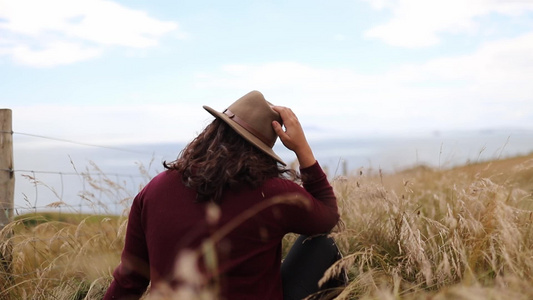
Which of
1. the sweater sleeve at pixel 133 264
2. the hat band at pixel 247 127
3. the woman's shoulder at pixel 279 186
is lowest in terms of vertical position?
the sweater sleeve at pixel 133 264

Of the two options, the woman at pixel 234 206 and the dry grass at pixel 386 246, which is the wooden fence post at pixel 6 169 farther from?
the woman at pixel 234 206

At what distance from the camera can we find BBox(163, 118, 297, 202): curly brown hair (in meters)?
2.21

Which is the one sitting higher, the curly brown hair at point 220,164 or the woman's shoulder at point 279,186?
the curly brown hair at point 220,164

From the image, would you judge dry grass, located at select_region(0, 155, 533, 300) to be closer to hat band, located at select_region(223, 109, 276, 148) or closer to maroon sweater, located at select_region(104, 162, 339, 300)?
maroon sweater, located at select_region(104, 162, 339, 300)

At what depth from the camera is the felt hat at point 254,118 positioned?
7.77 ft

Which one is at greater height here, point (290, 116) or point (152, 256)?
point (290, 116)

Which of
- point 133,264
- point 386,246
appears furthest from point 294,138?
point 386,246

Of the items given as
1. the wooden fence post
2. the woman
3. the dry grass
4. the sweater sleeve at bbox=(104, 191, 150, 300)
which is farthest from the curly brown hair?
the wooden fence post

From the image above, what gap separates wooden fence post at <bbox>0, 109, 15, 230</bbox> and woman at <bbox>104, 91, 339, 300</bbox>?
1.79 m

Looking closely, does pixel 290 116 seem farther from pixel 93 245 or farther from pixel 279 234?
pixel 93 245

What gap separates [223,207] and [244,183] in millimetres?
122

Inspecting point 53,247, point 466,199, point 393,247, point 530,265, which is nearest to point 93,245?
point 53,247

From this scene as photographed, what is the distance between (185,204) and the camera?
226 cm

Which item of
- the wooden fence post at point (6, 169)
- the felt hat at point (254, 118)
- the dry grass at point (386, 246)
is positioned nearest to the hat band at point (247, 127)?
the felt hat at point (254, 118)
